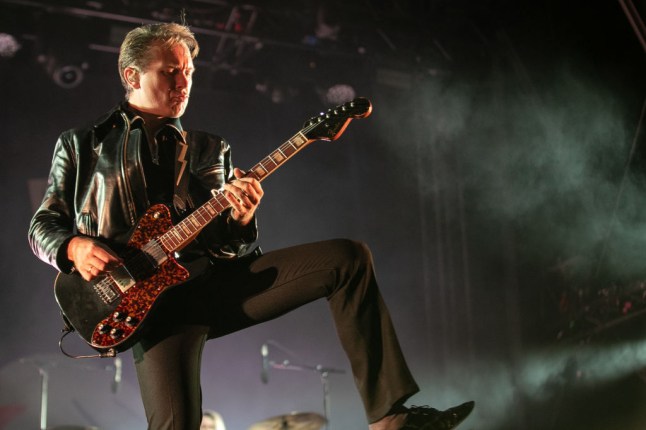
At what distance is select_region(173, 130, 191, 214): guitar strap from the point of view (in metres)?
2.74

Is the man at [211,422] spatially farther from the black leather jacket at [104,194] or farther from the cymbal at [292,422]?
the black leather jacket at [104,194]

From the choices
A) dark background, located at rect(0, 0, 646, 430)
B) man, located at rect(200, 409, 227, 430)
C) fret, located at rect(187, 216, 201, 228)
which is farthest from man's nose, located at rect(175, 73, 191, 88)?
dark background, located at rect(0, 0, 646, 430)

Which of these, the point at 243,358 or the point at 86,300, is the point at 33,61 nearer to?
the point at 243,358

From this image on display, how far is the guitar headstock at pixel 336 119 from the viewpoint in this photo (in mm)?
2803

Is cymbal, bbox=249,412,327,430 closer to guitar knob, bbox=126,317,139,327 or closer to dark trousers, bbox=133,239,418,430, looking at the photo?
dark trousers, bbox=133,239,418,430

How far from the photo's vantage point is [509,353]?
25.5 feet

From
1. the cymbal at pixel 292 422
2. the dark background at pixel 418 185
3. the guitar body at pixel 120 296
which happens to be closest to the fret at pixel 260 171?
the guitar body at pixel 120 296

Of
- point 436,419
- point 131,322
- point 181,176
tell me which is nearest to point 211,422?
point 181,176

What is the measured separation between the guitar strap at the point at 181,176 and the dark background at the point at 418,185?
458 cm

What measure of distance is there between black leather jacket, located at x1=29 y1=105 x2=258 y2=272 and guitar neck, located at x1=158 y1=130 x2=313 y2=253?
10cm

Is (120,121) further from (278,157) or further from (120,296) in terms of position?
(120,296)

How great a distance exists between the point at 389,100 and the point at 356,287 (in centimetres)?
675

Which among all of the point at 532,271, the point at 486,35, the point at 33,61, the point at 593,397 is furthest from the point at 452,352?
the point at 33,61

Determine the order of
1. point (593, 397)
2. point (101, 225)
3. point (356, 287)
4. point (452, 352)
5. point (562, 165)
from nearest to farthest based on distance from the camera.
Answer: point (356, 287), point (101, 225), point (593, 397), point (562, 165), point (452, 352)
